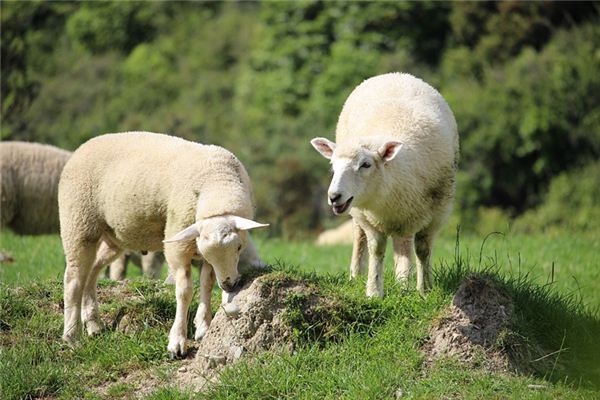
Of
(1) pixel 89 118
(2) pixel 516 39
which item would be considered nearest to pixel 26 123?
(1) pixel 89 118

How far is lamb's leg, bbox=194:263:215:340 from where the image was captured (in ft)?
24.1

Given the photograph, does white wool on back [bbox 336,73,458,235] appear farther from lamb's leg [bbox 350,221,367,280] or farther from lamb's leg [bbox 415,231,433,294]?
lamb's leg [bbox 350,221,367,280]

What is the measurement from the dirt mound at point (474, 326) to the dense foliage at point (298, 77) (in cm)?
1416

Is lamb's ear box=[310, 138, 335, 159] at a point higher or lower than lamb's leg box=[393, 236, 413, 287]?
higher

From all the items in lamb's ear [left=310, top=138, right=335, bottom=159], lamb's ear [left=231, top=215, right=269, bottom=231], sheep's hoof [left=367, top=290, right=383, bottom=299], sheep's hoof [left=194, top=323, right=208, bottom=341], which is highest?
lamb's ear [left=310, top=138, right=335, bottom=159]

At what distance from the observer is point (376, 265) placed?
738 cm

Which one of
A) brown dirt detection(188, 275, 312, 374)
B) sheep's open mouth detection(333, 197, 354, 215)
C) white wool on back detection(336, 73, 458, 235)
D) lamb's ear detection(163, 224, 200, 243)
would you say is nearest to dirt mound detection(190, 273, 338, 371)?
brown dirt detection(188, 275, 312, 374)

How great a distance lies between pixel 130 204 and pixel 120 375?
137 centimetres

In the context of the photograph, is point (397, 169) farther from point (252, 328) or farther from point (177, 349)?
point (177, 349)

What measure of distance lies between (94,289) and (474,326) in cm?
329

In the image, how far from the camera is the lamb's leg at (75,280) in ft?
25.4

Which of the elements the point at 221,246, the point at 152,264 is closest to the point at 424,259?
the point at 221,246

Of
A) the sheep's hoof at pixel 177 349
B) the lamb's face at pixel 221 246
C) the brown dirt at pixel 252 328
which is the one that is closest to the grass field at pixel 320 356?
the sheep's hoof at pixel 177 349

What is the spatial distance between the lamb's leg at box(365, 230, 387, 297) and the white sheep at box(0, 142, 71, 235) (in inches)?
270
